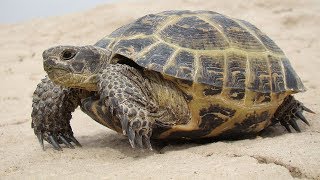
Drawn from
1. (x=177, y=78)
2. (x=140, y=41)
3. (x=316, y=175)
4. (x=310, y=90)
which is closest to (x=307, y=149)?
Answer: (x=316, y=175)

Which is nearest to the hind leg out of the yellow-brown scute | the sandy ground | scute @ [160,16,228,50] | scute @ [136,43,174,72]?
the sandy ground

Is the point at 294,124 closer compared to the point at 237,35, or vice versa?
the point at 237,35

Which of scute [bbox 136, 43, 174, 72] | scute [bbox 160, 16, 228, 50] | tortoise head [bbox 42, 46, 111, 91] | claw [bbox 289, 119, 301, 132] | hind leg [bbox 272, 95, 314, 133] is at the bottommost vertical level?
claw [bbox 289, 119, 301, 132]

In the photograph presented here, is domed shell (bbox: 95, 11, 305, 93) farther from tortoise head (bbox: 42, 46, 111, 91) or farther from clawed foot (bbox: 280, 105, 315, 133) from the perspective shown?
clawed foot (bbox: 280, 105, 315, 133)

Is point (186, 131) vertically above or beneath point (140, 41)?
beneath

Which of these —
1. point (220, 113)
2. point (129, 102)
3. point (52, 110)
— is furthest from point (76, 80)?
point (220, 113)

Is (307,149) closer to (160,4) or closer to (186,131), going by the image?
(186,131)

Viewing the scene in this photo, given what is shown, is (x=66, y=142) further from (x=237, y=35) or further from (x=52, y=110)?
(x=237, y=35)
